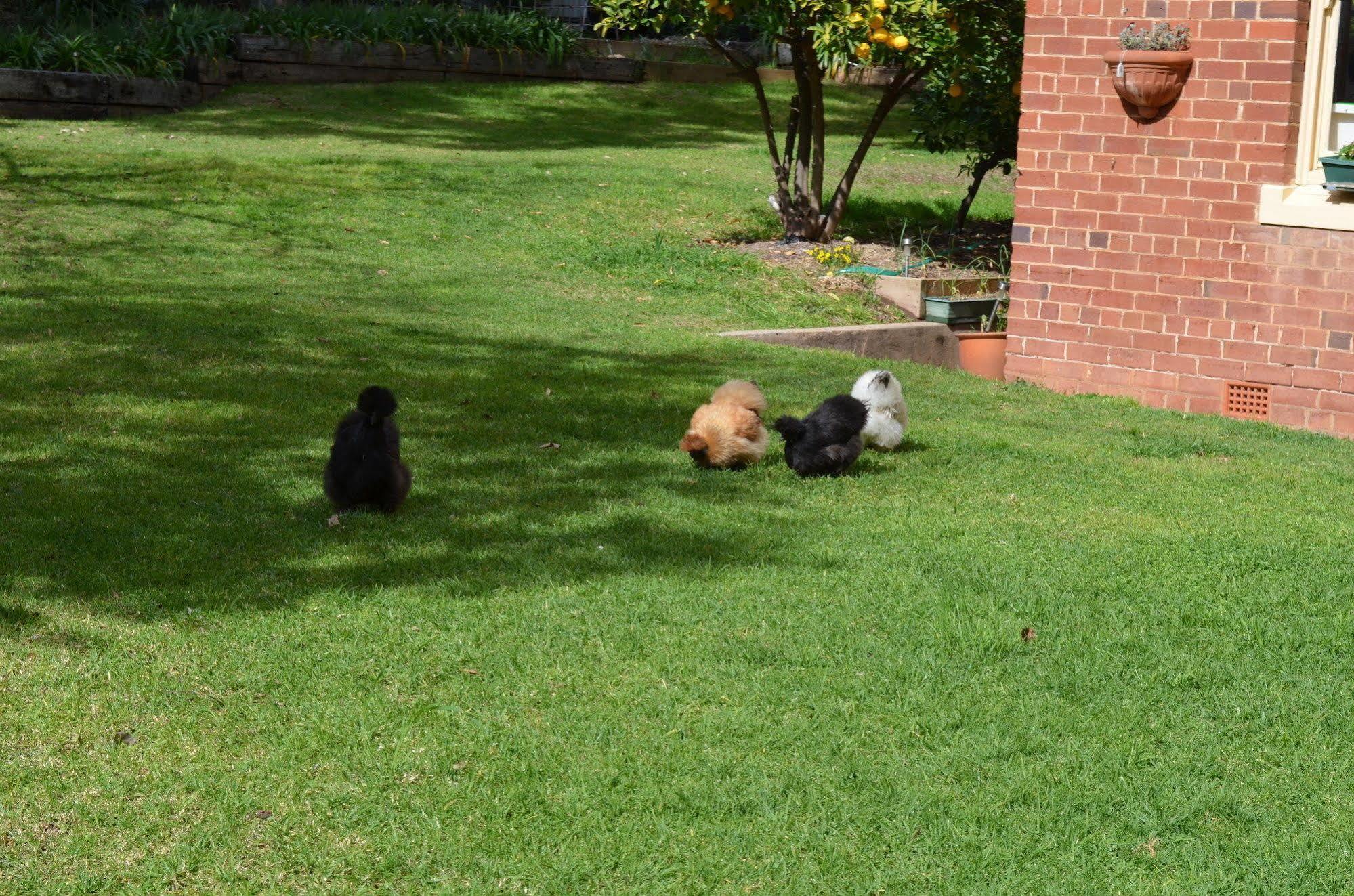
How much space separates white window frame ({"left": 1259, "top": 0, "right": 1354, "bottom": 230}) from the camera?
10938 mm

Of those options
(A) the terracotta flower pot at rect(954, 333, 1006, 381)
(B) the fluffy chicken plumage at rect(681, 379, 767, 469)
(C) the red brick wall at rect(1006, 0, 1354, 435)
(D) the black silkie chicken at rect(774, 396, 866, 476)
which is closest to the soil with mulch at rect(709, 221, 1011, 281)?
(A) the terracotta flower pot at rect(954, 333, 1006, 381)

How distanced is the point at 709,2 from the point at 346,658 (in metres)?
11.6

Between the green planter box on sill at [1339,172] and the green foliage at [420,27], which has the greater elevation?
the green foliage at [420,27]

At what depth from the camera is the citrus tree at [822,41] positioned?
49.1ft

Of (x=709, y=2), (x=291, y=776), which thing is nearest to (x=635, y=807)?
(x=291, y=776)

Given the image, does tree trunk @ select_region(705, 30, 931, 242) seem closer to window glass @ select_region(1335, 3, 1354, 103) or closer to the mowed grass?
the mowed grass

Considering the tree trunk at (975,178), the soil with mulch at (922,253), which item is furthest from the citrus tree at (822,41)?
the tree trunk at (975,178)

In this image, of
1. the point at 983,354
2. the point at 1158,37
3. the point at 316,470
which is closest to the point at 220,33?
the point at 983,354

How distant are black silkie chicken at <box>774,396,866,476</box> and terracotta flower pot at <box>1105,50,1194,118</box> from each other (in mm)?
5101

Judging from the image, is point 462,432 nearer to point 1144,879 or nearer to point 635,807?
point 635,807

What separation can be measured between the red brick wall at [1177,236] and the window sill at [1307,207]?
8 centimetres

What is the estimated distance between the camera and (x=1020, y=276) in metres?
12.9

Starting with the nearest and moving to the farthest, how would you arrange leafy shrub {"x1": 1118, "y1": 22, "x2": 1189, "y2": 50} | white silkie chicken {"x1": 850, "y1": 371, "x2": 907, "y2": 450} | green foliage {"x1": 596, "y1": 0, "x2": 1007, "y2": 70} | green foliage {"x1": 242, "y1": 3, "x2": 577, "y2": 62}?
white silkie chicken {"x1": 850, "y1": 371, "x2": 907, "y2": 450} < leafy shrub {"x1": 1118, "y1": 22, "x2": 1189, "y2": 50} < green foliage {"x1": 596, "y1": 0, "x2": 1007, "y2": 70} < green foliage {"x1": 242, "y1": 3, "x2": 577, "y2": 62}

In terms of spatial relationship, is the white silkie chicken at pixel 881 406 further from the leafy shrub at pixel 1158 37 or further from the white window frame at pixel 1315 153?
the leafy shrub at pixel 1158 37
